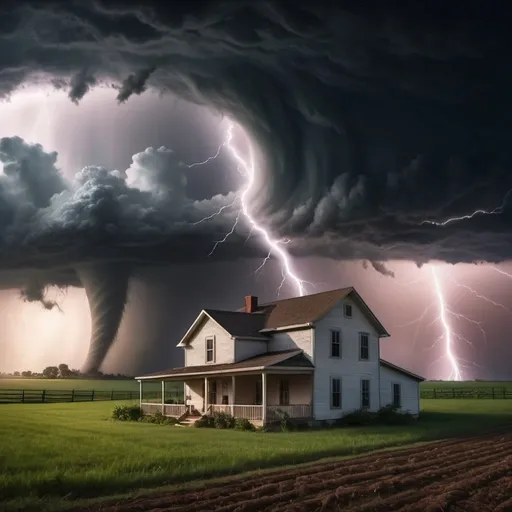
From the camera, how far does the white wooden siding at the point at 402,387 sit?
139 feet

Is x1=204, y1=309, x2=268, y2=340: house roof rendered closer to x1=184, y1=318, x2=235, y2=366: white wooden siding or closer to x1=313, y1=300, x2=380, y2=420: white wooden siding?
x1=184, y1=318, x2=235, y2=366: white wooden siding

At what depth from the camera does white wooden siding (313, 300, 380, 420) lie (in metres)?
37.4

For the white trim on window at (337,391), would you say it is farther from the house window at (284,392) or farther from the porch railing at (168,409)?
the porch railing at (168,409)

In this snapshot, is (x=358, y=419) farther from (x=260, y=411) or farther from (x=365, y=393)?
(x=260, y=411)

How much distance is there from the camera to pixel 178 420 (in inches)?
1570

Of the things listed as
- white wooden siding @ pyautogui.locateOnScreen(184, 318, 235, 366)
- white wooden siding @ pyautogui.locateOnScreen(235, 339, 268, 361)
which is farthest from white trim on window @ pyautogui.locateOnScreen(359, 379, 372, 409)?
white wooden siding @ pyautogui.locateOnScreen(184, 318, 235, 366)

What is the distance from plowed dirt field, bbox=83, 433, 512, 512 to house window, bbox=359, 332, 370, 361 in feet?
64.3

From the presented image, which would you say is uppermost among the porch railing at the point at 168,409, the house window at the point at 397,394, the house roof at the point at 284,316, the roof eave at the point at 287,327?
the house roof at the point at 284,316

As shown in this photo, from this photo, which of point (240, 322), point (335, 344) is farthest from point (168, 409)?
point (335, 344)

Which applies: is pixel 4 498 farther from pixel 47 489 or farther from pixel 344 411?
pixel 344 411

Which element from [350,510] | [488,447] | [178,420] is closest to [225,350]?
[178,420]

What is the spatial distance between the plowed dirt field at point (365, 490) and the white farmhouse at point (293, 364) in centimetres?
1587

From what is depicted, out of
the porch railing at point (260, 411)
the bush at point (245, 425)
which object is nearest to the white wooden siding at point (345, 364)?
the porch railing at point (260, 411)

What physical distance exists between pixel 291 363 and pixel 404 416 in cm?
773
